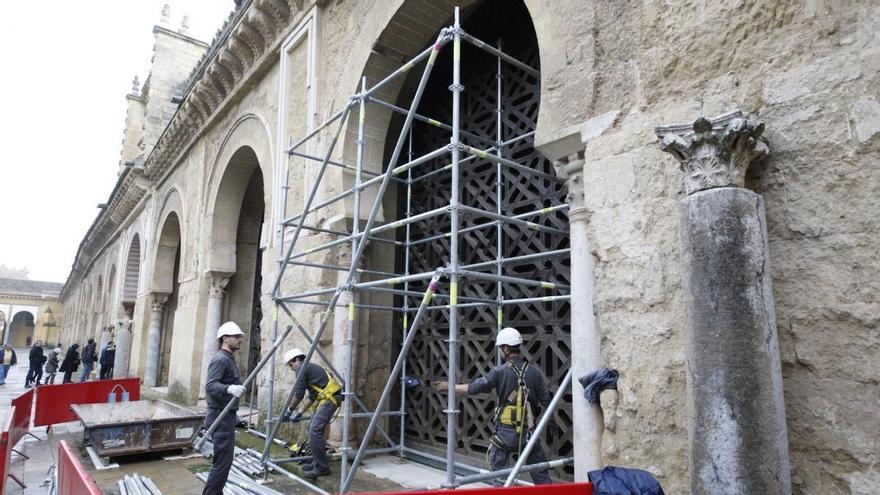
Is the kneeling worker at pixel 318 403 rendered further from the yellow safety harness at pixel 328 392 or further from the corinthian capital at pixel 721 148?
the corinthian capital at pixel 721 148

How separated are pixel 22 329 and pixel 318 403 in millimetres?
64225

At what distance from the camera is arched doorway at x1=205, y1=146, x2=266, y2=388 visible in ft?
28.6

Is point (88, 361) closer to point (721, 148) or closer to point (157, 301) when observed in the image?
point (157, 301)

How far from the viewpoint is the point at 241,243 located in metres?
9.50

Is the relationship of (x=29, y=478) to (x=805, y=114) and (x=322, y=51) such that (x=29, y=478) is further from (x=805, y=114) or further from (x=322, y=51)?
(x=805, y=114)

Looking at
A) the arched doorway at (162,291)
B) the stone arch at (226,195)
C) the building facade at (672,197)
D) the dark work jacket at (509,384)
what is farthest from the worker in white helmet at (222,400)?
the arched doorway at (162,291)

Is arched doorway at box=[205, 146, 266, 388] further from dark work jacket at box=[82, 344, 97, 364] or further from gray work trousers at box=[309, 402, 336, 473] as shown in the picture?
dark work jacket at box=[82, 344, 97, 364]

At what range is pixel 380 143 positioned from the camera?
17.8ft

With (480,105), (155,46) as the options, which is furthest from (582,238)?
(155,46)

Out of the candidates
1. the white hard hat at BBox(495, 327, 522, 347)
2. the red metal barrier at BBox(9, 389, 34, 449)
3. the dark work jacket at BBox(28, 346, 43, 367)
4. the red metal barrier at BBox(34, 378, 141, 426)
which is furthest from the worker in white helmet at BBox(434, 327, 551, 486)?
the dark work jacket at BBox(28, 346, 43, 367)

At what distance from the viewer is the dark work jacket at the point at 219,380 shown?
3.92 m

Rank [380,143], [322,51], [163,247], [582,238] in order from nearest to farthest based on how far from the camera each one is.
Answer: [582,238] → [380,143] → [322,51] → [163,247]

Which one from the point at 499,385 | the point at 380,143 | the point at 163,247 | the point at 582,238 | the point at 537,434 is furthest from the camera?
the point at 163,247

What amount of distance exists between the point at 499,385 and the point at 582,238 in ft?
3.31
